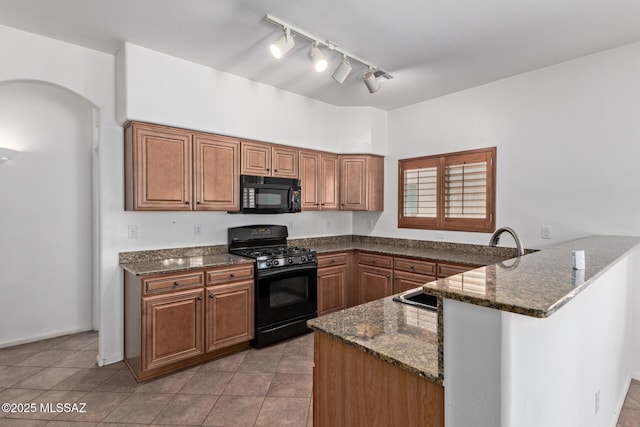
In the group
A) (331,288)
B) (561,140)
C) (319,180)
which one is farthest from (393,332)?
(319,180)

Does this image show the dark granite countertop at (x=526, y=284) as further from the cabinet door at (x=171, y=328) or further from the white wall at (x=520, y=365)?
the cabinet door at (x=171, y=328)

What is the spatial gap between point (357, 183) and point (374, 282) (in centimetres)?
131

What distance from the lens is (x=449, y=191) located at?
3.98 m

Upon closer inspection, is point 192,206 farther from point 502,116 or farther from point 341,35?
point 502,116

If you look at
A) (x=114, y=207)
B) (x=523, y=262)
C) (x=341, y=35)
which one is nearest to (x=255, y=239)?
(x=114, y=207)

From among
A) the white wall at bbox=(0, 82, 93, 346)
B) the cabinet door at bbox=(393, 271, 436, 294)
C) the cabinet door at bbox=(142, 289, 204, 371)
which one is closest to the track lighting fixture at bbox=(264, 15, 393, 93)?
the cabinet door at bbox=(393, 271, 436, 294)

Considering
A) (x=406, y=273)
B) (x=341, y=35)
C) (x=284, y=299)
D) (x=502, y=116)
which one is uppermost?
(x=341, y=35)

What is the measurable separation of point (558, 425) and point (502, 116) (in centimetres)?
311

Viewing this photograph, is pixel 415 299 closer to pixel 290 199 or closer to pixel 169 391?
pixel 169 391

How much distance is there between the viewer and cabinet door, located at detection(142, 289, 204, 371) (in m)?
2.67

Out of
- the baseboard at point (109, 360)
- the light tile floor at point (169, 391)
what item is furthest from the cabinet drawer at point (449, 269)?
the baseboard at point (109, 360)

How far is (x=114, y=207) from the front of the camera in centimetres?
301

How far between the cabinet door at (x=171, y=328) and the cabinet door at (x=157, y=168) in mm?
814

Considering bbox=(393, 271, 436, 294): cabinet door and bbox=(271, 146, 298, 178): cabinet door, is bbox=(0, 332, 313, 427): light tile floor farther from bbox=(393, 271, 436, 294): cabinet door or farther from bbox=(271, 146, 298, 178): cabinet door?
bbox=(271, 146, 298, 178): cabinet door
